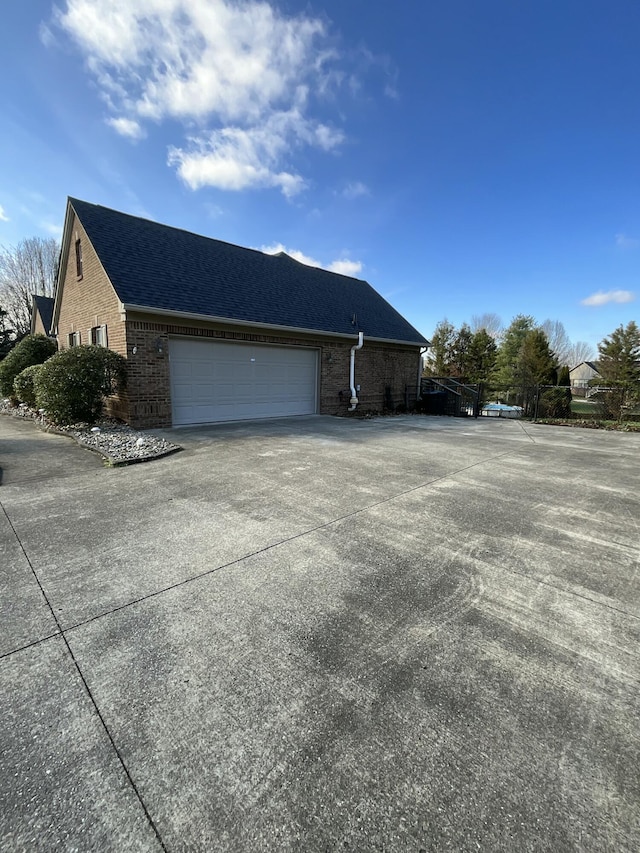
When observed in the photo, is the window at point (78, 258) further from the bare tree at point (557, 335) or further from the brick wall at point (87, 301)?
the bare tree at point (557, 335)

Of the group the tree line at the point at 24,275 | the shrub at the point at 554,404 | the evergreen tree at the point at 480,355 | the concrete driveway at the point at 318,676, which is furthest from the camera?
the tree line at the point at 24,275

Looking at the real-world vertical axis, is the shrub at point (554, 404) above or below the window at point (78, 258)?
below

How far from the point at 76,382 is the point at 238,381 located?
3.83 meters

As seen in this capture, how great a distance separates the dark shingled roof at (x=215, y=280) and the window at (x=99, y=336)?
5.40ft

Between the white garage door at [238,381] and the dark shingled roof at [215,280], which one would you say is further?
the white garage door at [238,381]

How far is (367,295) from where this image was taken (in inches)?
662

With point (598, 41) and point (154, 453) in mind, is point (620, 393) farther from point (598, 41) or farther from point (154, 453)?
point (154, 453)

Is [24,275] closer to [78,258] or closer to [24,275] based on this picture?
[24,275]

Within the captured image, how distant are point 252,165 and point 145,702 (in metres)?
14.3

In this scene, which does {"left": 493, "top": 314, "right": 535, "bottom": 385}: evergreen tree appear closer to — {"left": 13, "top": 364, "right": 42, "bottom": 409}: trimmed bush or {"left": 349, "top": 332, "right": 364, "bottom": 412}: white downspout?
{"left": 349, "top": 332, "right": 364, "bottom": 412}: white downspout

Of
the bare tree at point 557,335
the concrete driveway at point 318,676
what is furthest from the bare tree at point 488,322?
the concrete driveway at point 318,676

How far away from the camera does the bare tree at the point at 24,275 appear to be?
2830cm

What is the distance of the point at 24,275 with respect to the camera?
28703mm

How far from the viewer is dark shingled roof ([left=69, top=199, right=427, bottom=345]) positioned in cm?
909
